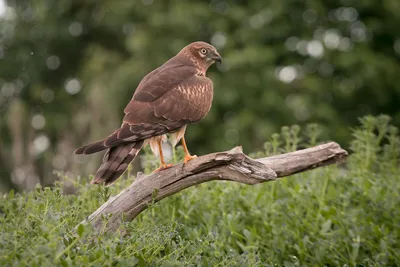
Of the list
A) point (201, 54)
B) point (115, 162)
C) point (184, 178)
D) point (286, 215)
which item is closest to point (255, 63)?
point (201, 54)

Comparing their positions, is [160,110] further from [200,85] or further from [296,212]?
[296,212]

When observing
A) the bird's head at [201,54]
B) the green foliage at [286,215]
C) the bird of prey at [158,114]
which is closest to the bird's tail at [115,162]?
the bird of prey at [158,114]

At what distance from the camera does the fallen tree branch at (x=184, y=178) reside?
4922mm

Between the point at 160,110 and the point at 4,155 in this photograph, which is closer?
the point at 160,110

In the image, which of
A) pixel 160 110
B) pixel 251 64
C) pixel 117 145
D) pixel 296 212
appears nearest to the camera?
pixel 117 145

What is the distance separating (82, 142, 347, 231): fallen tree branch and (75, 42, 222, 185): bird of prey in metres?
0.16

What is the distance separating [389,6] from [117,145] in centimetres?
1274

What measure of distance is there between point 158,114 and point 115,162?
0.61 meters

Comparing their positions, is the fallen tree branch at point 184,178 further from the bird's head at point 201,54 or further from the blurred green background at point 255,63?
the blurred green background at point 255,63

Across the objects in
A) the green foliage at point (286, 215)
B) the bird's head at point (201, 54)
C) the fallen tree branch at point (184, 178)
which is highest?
the bird's head at point (201, 54)

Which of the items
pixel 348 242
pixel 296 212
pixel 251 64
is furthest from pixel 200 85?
pixel 251 64

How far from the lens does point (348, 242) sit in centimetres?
591

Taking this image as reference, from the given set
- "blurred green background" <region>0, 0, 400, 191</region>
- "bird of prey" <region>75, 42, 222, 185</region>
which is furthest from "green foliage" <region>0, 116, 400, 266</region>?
"blurred green background" <region>0, 0, 400, 191</region>

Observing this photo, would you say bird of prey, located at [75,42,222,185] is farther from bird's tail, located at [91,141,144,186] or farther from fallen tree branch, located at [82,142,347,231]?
fallen tree branch, located at [82,142,347,231]
